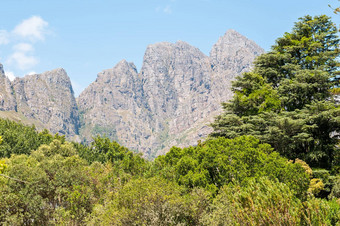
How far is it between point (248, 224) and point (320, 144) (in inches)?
784

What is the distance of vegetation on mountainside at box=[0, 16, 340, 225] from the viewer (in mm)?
10250

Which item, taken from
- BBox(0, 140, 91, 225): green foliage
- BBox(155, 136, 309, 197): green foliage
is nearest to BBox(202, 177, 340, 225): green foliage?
BBox(155, 136, 309, 197): green foliage

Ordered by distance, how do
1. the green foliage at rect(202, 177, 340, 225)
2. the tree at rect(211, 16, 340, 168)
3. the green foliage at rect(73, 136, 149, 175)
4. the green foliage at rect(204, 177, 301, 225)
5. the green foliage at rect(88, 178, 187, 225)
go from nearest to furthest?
the green foliage at rect(202, 177, 340, 225), the green foliage at rect(204, 177, 301, 225), the green foliage at rect(88, 178, 187, 225), the tree at rect(211, 16, 340, 168), the green foliage at rect(73, 136, 149, 175)

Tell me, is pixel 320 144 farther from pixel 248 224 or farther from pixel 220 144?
pixel 248 224

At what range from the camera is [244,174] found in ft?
56.2

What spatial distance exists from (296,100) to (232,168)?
1674cm

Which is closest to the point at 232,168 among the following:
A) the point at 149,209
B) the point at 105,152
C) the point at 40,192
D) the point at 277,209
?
the point at 149,209

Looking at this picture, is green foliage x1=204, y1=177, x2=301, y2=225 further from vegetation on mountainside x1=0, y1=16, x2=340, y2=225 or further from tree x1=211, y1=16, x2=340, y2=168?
tree x1=211, y1=16, x2=340, y2=168

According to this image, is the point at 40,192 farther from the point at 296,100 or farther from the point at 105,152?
the point at 105,152

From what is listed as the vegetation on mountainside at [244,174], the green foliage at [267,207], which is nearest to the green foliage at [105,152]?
the vegetation on mountainside at [244,174]

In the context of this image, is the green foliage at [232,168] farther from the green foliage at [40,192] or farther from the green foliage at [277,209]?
the green foliage at [40,192]

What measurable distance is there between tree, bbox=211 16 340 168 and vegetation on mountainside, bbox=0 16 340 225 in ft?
0.36

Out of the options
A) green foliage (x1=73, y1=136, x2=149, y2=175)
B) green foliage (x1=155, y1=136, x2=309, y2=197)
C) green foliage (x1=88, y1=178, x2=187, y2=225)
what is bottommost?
green foliage (x1=88, y1=178, x2=187, y2=225)

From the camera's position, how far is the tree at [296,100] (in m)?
24.4
